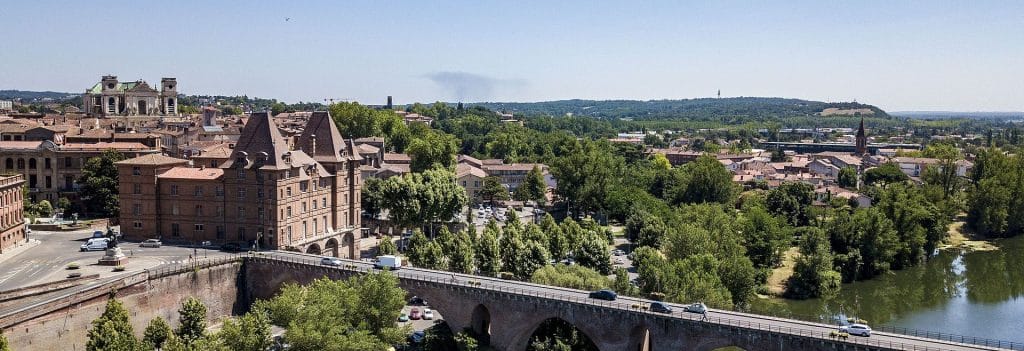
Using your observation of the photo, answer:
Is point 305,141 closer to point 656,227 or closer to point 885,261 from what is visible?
point 656,227

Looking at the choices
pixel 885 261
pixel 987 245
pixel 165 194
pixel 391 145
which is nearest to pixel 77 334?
pixel 165 194

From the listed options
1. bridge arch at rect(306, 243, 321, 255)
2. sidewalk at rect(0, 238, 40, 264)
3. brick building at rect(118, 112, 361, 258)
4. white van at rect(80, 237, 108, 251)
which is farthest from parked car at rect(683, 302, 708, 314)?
sidewalk at rect(0, 238, 40, 264)

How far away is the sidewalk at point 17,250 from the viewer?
181ft

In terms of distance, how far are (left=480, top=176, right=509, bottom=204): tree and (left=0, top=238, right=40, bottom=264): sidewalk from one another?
54697 millimetres

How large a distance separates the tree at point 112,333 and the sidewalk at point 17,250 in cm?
1681

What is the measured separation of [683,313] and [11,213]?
4568 cm

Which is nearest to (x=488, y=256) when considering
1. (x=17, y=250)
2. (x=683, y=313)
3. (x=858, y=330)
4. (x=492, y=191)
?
(x=683, y=313)

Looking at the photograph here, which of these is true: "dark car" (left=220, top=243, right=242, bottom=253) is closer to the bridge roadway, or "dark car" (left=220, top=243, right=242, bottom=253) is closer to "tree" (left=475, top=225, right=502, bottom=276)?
the bridge roadway

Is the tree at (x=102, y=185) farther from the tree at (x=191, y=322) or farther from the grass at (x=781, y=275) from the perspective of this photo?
the grass at (x=781, y=275)

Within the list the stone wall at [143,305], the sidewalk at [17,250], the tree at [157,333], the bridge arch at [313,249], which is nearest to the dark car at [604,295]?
the tree at [157,333]

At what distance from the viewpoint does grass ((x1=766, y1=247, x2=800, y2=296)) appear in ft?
230

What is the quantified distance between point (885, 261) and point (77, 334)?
216 ft

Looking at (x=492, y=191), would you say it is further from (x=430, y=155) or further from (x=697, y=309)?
(x=697, y=309)

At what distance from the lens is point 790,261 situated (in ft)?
264
